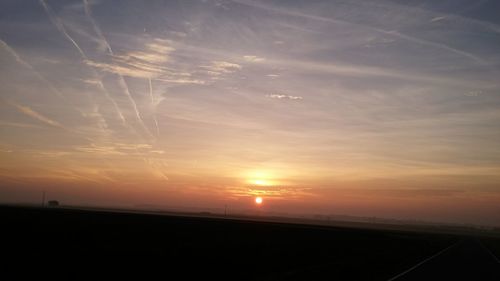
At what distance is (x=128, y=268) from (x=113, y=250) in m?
6.41

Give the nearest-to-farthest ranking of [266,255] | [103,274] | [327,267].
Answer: [103,274] → [327,267] → [266,255]

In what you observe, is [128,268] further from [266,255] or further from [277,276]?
[266,255]

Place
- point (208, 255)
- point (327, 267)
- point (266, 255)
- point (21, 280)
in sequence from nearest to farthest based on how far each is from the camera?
point (21, 280) → point (327, 267) → point (208, 255) → point (266, 255)

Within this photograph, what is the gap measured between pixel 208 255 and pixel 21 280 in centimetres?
1368

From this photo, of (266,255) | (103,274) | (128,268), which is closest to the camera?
(103,274)

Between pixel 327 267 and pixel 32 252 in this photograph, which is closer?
pixel 32 252

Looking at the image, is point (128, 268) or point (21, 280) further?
point (128, 268)

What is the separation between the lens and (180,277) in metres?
19.1

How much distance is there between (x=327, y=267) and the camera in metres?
25.4

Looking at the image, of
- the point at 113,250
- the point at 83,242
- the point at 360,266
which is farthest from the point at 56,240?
the point at 360,266

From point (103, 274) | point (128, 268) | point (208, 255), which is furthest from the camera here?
point (208, 255)

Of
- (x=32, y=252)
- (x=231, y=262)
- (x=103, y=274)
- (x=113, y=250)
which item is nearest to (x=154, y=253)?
(x=113, y=250)

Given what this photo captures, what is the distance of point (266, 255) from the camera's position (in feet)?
102

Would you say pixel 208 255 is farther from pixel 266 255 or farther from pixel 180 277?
pixel 180 277
